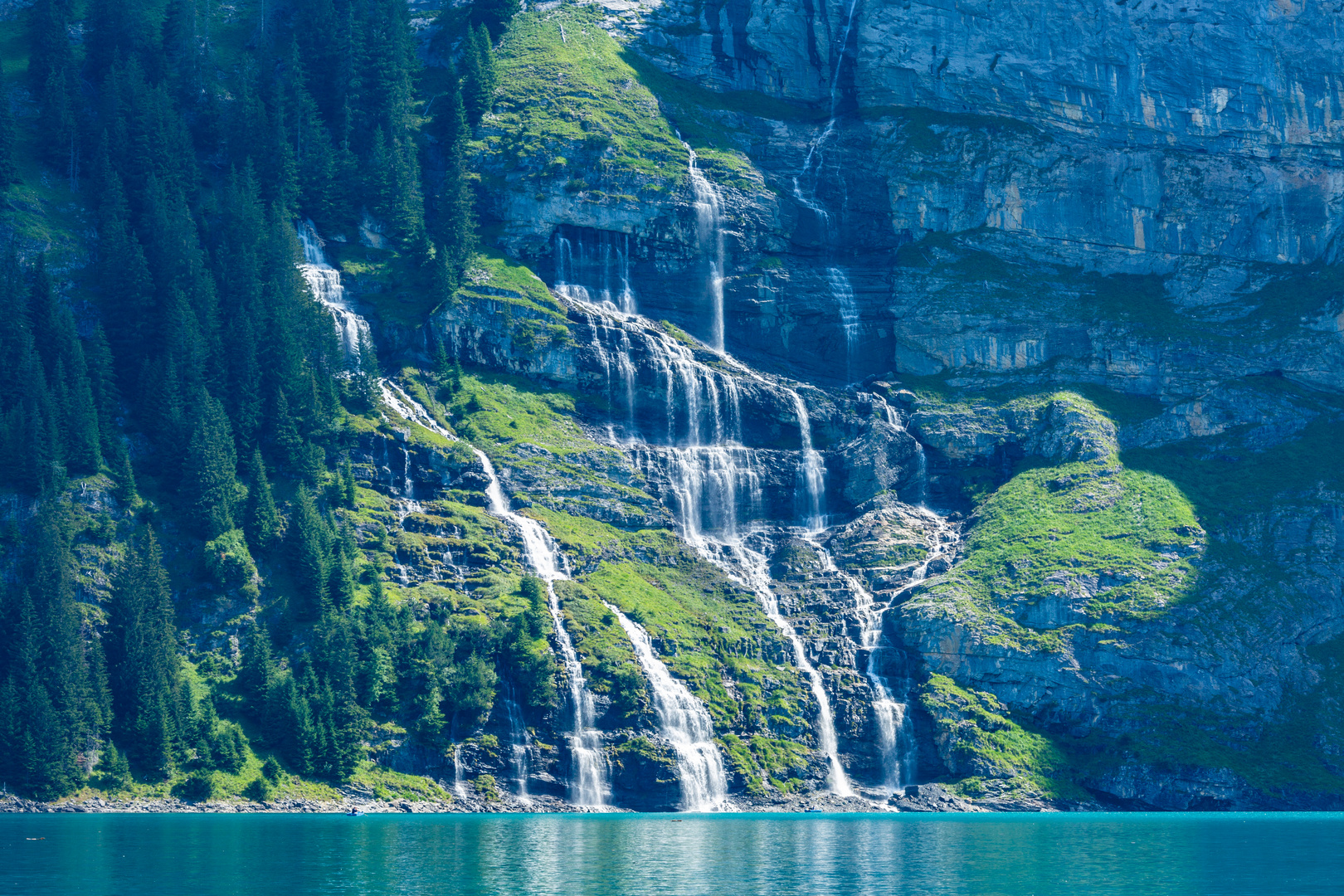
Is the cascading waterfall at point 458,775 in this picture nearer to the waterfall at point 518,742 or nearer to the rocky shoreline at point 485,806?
the rocky shoreline at point 485,806

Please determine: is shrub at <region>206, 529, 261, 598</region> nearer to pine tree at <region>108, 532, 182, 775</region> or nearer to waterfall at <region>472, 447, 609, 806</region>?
pine tree at <region>108, 532, 182, 775</region>

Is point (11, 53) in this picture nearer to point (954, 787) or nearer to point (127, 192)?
→ point (127, 192)

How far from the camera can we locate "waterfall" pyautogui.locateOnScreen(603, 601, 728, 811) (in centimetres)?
12612

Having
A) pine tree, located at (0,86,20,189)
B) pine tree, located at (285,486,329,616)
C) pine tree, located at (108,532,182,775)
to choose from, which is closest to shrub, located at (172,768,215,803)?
pine tree, located at (108,532,182,775)

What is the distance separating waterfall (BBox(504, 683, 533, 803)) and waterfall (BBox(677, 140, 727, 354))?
179 ft

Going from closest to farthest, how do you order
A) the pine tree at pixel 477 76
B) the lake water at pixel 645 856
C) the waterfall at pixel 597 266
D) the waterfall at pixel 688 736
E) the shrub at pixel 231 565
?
the lake water at pixel 645 856 → the shrub at pixel 231 565 → the waterfall at pixel 688 736 → the waterfall at pixel 597 266 → the pine tree at pixel 477 76

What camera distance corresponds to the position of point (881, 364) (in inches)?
6703

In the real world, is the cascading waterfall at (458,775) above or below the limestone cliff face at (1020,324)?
below

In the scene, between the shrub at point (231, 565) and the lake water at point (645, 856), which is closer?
the lake water at point (645, 856)

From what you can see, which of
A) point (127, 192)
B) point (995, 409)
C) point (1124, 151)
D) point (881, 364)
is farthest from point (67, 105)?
point (1124, 151)

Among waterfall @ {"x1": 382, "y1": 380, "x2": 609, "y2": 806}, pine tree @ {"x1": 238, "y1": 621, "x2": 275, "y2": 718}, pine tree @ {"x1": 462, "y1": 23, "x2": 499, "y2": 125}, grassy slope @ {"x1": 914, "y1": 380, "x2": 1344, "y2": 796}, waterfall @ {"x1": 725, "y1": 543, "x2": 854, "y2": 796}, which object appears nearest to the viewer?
pine tree @ {"x1": 238, "y1": 621, "x2": 275, "y2": 718}

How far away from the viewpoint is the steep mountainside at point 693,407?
123062 mm

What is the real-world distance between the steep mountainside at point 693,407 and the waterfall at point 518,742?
28 cm

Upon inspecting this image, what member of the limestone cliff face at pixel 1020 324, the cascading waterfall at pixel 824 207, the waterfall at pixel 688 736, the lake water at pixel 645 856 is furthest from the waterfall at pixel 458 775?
the cascading waterfall at pixel 824 207
